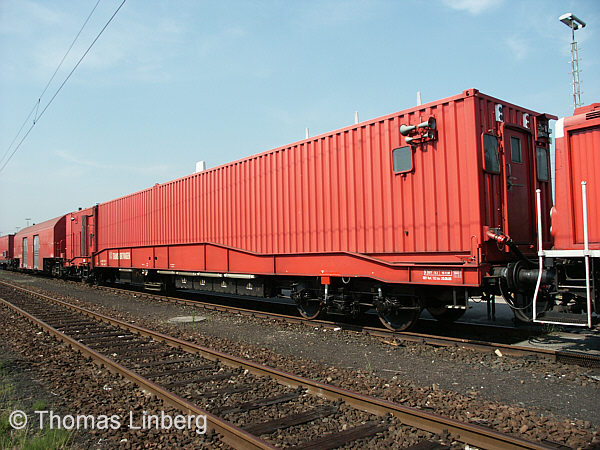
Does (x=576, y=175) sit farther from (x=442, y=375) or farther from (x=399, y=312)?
(x=399, y=312)

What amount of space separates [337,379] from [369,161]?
4184 mm

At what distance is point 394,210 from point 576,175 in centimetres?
283

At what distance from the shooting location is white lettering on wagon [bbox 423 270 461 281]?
666cm

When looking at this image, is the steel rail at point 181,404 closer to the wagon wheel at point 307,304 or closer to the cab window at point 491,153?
the wagon wheel at point 307,304

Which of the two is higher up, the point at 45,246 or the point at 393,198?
the point at 393,198

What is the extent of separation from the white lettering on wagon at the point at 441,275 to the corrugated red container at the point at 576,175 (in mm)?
1454

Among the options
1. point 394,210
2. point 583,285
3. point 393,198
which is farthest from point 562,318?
point 393,198

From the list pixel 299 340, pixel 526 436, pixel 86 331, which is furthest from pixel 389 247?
pixel 86 331

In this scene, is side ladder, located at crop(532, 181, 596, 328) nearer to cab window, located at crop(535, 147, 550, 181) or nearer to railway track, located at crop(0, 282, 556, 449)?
railway track, located at crop(0, 282, 556, 449)

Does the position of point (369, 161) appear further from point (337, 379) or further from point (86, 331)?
point (86, 331)

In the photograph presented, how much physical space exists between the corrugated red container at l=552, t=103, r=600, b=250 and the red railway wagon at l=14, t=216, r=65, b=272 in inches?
989

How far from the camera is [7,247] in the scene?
42.6 meters

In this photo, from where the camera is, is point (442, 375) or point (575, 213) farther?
point (575, 213)

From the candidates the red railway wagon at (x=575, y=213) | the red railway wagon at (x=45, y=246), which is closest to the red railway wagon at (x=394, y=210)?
the red railway wagon at (x=575, y=213)
